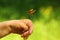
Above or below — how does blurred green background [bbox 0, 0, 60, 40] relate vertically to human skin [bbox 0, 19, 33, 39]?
below

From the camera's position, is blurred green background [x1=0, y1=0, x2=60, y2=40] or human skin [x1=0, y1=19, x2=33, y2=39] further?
blurred green background [x1=0, y1=0, x2=60, y2=40]

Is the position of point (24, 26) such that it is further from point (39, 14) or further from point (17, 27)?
point (39, 14)

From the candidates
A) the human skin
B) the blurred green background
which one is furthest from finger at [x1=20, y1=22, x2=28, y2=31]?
the blurred green background

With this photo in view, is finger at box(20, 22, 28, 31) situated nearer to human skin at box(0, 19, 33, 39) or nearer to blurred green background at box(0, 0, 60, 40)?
human skin at box(0, 19, 33, 39)

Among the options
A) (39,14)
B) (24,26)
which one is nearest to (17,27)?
(24,26)

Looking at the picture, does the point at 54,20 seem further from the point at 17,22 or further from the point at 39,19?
the point at 17,22

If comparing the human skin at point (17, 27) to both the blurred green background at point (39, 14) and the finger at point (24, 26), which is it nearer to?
the finger at point (24, 26)

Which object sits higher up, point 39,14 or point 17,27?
point 17,27

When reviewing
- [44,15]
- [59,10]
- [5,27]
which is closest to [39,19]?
[44,15]
